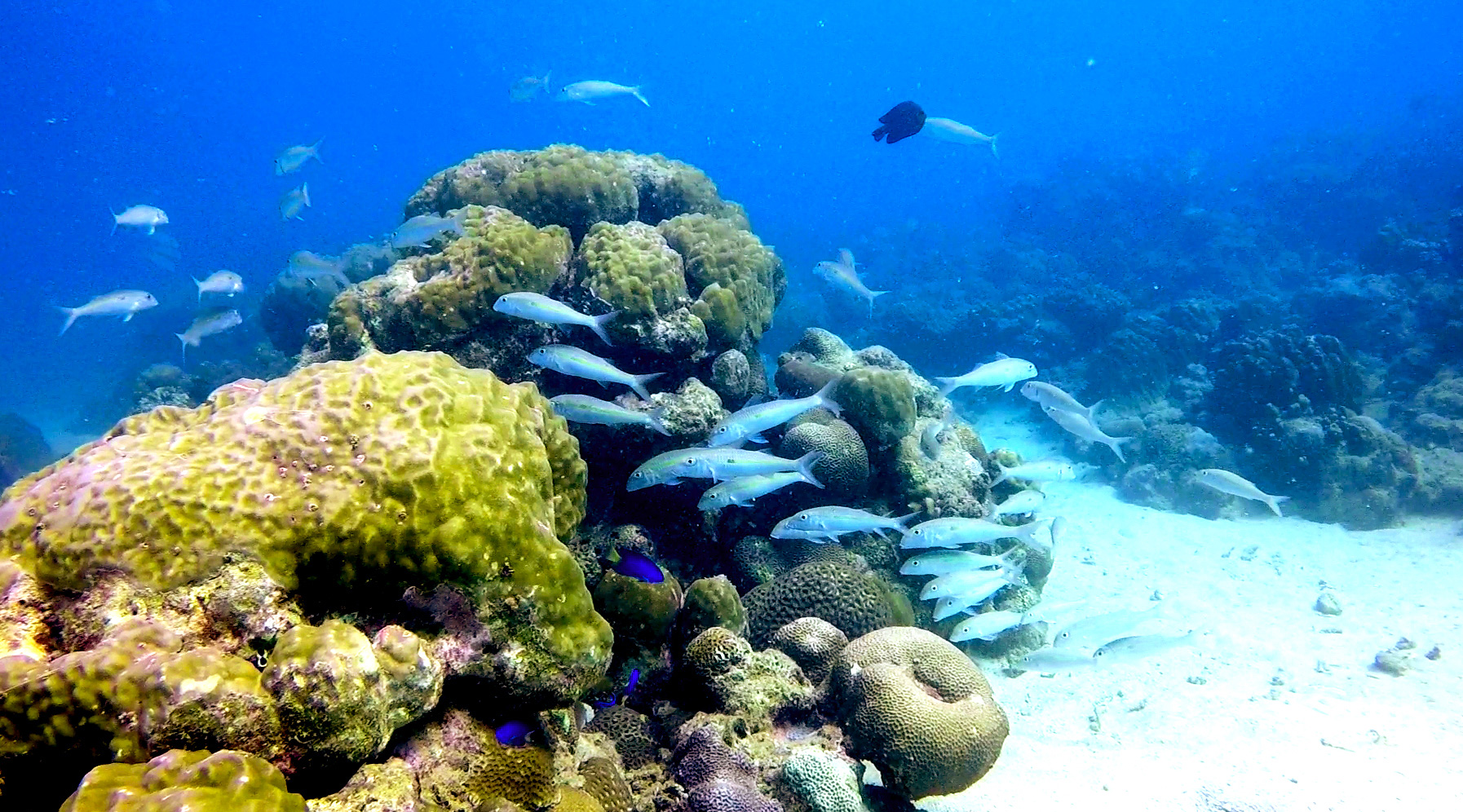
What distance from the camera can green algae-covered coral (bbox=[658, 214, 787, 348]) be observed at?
6.71 m

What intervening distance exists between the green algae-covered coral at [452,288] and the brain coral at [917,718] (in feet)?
14.3

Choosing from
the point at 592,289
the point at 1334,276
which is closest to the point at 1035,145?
the point at 1334,276

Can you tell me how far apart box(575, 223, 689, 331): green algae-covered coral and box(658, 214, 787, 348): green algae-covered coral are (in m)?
0.34

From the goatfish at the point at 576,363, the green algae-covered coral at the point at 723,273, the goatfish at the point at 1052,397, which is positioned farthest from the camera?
the goatfish at the point at 1052,397

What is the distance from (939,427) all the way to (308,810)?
22.9 feet

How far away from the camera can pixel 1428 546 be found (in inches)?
392

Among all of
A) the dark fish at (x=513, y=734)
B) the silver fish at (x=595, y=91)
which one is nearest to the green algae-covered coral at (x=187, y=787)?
the dark fish at (x=513, y=734)

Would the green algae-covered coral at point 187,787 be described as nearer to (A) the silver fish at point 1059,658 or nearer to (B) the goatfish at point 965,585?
(B) the goatfish at point 965,585

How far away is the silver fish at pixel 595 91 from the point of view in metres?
9.73

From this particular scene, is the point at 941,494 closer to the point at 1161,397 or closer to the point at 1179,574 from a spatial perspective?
the point at 1179,574

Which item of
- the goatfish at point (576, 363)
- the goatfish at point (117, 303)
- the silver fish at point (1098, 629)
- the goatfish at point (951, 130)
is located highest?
the goatfish at point (117, 303)

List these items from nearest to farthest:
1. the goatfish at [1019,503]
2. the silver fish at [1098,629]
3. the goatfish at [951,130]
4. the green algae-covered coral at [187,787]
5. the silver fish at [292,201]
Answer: the green algae-covered coral at [187,787], the silver fish at [1098,629], the goatfish at [1019,503], the goatfish at [951,130], the silver fish at [292,201]

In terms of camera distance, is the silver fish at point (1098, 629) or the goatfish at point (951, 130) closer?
the silver fish at point (1098, 629)

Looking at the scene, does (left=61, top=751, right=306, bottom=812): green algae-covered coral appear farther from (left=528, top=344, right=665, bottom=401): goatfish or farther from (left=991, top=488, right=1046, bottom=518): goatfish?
(left=991, top=488, right=1046, bottom=518): goatfish
